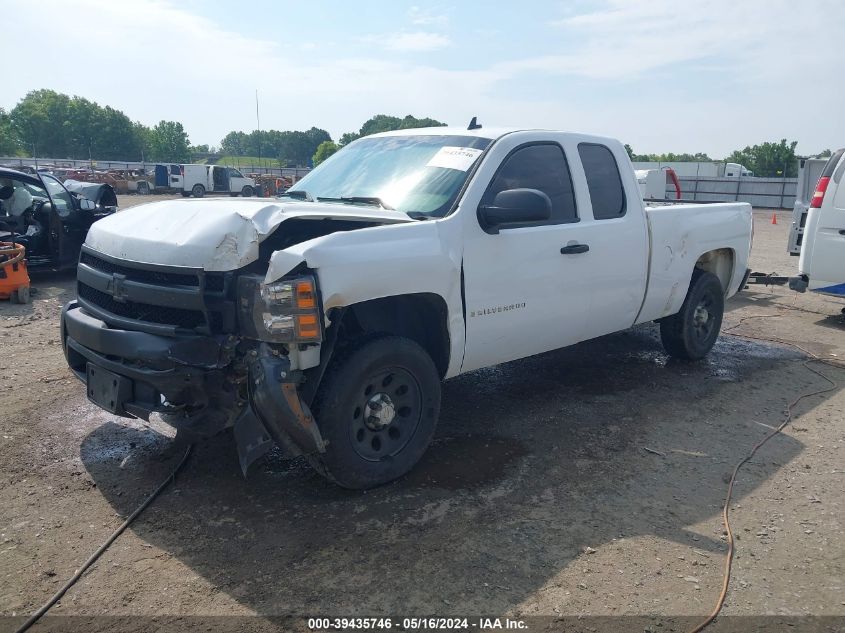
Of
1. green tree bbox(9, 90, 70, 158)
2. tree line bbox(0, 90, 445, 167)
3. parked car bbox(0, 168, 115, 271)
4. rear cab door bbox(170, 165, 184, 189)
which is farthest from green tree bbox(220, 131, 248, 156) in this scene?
parked car bbox(0, 168, 115, 271)

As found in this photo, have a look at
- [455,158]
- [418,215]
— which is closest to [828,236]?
[455,158]

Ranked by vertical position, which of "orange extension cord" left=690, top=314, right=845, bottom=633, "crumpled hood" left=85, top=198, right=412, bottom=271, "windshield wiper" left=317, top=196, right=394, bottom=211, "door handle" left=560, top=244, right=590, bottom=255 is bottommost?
"orange extension cord" left=690, top=314, right=845, bottom=633

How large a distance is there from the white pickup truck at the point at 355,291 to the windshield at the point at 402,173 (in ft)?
0.05

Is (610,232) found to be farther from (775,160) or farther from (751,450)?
(775,160)

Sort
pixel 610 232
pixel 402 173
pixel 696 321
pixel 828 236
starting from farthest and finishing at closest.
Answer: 1. pixel 828 236
2. pixel 696 321
3. pixel 610 232
4. pixel 402 173

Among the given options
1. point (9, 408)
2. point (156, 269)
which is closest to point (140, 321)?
point (156, 269)

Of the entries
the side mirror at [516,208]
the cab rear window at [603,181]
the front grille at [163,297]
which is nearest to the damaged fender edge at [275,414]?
the front grille at [163,297]

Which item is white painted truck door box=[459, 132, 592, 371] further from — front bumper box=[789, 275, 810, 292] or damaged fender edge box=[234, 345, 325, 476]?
front bumper box=[789, 275, 810, 292]

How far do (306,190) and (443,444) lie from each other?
6.80 feet

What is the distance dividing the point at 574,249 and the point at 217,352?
2.57 metres

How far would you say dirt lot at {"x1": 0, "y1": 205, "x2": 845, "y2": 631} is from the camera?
2902 mm

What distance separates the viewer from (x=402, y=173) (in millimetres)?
4484

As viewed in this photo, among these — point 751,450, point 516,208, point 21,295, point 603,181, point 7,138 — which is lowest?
point 751,450

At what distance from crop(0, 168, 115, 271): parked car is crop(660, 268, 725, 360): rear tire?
323 inches
